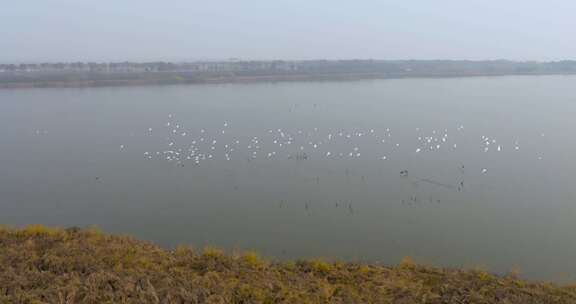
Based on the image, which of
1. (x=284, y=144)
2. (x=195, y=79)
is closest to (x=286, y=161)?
(x=284, y=144)

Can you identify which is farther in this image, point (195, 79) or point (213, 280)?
point (195, 79)

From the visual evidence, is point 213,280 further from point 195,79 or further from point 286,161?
point 195,79

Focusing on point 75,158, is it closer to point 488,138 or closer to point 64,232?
point 64,232

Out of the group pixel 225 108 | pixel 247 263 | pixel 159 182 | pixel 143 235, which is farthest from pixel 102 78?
pixel 247 263

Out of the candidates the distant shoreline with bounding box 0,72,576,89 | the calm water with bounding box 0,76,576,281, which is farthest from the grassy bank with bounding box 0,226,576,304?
the distant shoreline with bounding box 0,72,576,89

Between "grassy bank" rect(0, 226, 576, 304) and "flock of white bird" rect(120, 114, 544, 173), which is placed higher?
"flock of white bird" rect(120, 114, 544, 173)

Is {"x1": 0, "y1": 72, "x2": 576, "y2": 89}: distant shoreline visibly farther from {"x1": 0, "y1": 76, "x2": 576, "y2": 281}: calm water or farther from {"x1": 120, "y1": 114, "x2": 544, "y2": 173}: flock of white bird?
{"x1": 120, "y1": 114, "x2": 544, "y2": 173}: flock of white bird
